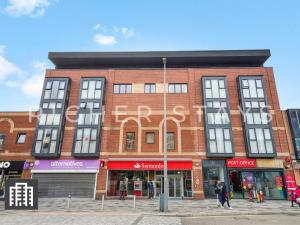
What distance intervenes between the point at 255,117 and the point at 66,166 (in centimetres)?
1984

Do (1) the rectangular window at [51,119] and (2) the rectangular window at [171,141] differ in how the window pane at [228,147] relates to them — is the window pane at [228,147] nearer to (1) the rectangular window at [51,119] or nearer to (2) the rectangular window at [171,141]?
(2) the rectangular window at [171,141]

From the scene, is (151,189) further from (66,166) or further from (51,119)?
(51,119)

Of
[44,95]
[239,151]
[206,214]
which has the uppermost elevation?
[44,95]

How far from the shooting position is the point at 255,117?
23.4 metres

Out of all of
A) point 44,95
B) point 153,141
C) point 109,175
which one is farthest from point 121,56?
point 109,175

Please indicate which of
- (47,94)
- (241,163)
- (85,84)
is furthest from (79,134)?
(241,163)

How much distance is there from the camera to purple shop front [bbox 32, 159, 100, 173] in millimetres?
22094

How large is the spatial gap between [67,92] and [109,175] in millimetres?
10323

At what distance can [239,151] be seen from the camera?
73.6 feet

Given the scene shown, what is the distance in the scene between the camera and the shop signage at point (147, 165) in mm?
22047

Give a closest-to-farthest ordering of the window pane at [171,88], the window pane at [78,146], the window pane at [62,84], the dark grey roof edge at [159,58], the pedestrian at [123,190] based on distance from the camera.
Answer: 1. the pedestrian at [123,190]
2. the window pane at [78,146]
3. the window pane at [62,84]
4. the window pane at [171,88]
5. the dark grey roof edge at [159,58]

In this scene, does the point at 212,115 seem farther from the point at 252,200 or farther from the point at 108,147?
the point at 108,147

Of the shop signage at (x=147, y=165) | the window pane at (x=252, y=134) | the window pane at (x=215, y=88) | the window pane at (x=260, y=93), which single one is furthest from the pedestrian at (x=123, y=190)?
the window pane at (x=260, y=93)

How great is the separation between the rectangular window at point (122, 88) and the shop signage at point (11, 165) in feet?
40.2
